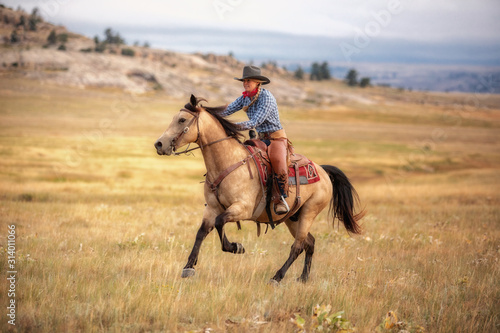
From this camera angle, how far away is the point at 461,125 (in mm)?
109438

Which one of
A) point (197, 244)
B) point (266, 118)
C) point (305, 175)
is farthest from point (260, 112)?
point (197, 244)

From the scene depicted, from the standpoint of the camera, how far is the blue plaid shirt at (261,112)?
786cm

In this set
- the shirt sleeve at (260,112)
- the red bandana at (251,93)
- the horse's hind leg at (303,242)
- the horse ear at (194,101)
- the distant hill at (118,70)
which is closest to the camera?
the horse ear at (194,101)

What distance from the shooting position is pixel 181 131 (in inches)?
291

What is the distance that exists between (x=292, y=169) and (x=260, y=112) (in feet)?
4.44

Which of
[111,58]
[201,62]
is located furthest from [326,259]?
[201,62]

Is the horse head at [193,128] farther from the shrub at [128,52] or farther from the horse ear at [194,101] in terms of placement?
the shrub at [128,52]

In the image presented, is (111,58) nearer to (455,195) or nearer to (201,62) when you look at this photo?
(201,62)

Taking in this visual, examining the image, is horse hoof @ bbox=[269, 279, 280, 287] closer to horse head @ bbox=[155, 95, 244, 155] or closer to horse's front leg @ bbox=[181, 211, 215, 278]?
horse's front leg @ bbox=[181, 211, 215, 278]

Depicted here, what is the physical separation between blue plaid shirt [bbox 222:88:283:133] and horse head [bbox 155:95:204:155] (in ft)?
2.62

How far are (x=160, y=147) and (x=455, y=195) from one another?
21377 mm

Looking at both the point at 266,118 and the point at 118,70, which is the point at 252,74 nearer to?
the point at 266,118

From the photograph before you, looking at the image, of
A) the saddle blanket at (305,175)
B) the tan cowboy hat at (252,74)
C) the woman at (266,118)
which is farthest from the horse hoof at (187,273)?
the tan cowboy hat at (252,74)

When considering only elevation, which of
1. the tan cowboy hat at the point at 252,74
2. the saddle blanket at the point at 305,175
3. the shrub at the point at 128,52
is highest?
the shrub at the point at 128,52
